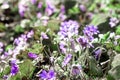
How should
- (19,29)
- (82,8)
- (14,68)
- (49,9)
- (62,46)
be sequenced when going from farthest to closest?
(82,8) → (49,9) → (19,29) → (62,46) → (14,68)

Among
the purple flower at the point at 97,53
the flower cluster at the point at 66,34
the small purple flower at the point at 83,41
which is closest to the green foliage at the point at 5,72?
the flower cluster at the point at 66,34

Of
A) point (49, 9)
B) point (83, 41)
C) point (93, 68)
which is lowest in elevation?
point (49, 9)

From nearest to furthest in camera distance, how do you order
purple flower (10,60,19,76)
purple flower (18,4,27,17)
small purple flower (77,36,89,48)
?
purple flower (10,60,19,76) → small purple flower (77,36,89,48) → purple flower (18,4,27,17)

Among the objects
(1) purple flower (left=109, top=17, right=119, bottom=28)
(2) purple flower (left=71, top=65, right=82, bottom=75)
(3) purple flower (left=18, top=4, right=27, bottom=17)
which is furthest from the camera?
(3) purple flower (left=18, top=4, right=27, bottom=17)

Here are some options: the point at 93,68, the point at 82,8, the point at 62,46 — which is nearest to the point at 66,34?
the point at 62,46

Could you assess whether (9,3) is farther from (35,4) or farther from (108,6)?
(108,6)

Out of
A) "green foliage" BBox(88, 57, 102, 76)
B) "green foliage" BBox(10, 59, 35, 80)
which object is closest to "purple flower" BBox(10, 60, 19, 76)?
"green foliage" BBox(10, 59, 35, 80)

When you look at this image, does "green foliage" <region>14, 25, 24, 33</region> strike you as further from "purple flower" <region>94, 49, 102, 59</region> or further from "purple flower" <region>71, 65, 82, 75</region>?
"purple flower" <region>71, 65, 82, 75</region>

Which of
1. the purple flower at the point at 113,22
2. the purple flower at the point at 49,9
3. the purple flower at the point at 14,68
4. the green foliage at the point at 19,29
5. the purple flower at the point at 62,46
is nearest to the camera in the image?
the purple flower at the point at 14,68

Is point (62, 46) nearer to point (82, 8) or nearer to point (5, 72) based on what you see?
point (5, 72)

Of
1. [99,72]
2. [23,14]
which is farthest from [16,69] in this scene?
[23,14]

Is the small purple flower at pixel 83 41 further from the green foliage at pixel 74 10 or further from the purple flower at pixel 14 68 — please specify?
the green foliage at pixel 74 10
